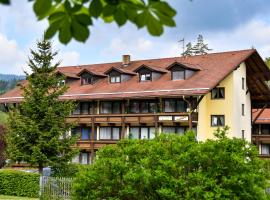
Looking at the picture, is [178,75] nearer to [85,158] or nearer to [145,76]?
[145,76]

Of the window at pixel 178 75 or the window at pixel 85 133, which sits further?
the window at pixel 85 133

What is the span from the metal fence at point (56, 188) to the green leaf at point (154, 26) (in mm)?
22374

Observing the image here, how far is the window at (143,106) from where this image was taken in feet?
126

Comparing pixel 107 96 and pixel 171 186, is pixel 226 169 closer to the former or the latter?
pixel 171 186

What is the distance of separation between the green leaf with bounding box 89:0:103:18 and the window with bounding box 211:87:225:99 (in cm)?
3610

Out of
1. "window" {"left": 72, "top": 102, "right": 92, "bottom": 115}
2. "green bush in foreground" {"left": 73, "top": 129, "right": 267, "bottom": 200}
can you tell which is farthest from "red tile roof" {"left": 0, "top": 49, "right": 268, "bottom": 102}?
"green bush in foreground" {"left": 73, "top": 129, "right": 267, "bottom": 200}

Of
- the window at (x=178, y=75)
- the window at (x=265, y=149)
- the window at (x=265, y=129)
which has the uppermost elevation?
the window at (x=178, y=75)

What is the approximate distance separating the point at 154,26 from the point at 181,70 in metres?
36.4

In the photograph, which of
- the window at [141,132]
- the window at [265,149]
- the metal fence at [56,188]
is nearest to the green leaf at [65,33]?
the metal fence at [56,188]

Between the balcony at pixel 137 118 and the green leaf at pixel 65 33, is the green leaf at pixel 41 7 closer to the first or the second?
the green leaf at pixel 65 33

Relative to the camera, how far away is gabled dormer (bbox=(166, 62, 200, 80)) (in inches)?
1503

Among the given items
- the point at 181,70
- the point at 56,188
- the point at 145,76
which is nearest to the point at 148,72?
the point at 145,76

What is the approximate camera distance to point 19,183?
96.3ft

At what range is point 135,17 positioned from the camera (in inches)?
93.0
